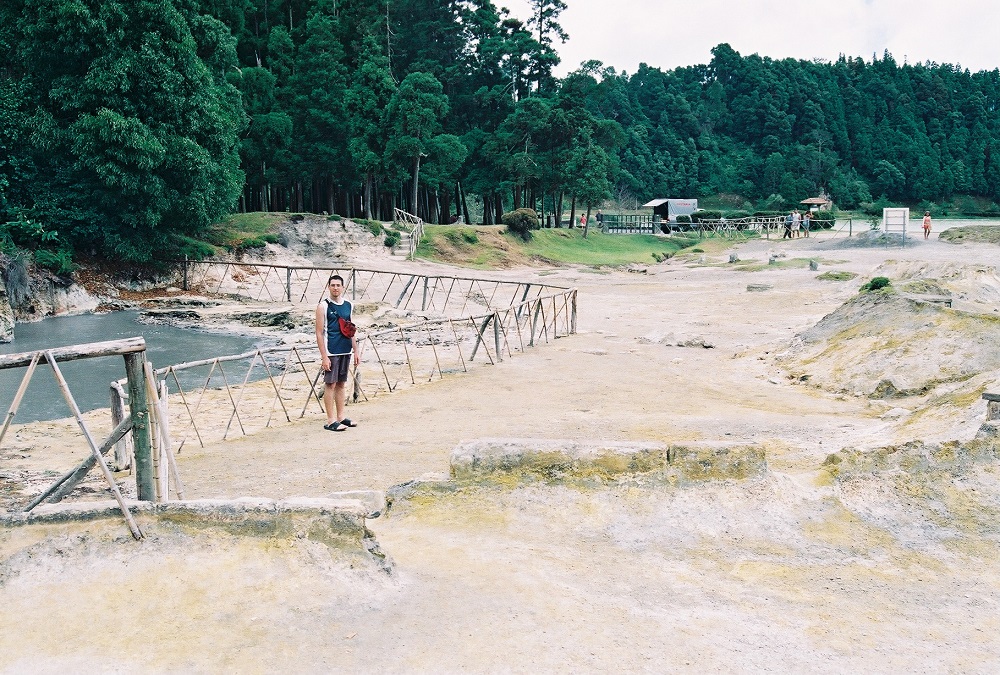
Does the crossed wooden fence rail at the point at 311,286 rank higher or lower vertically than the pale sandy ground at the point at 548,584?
higher

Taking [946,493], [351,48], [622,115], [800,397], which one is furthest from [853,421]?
[622,115]

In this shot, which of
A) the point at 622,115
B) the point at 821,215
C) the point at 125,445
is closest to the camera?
the point at 125,445

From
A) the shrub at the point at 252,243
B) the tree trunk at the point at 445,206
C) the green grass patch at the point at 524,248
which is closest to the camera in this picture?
the shrub at the point at 252,243

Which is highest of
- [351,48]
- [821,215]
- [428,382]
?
[351,48]

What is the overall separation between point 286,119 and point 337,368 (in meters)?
31.5

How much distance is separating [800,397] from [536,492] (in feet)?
25.6

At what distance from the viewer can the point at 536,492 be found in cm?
777

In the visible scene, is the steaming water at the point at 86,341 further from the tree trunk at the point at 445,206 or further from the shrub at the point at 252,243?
the tree trunk at the point at 445,206

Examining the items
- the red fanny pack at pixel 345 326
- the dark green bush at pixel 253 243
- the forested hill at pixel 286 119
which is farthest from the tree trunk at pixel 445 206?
the red fanny pack at pixel 345 326

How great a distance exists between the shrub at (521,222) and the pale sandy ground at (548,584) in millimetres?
35841

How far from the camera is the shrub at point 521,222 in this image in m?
45.4

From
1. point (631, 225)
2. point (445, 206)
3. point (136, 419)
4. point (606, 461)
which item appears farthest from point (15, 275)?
point (631, 225)

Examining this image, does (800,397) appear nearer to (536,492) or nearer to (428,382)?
(428,382)

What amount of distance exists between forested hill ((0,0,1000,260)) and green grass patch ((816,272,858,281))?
63.8 ft
